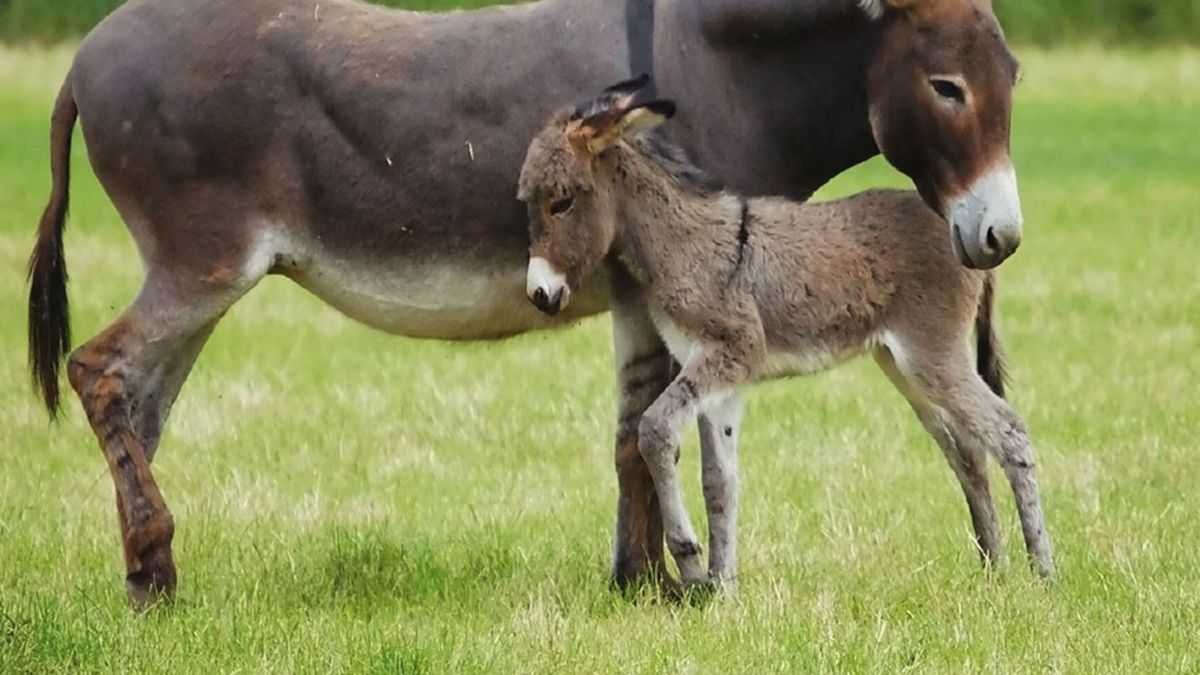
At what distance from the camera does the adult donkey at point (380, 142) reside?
22.5 feet

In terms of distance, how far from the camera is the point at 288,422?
10.4 m

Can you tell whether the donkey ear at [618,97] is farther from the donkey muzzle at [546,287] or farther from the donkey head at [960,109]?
the donkey head at [960,109]

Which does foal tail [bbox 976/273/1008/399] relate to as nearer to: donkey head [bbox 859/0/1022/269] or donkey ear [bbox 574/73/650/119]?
donkey head [bbox 859/0/1022/269]

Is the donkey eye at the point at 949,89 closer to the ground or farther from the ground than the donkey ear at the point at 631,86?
closer to the ground

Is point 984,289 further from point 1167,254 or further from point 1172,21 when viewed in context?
point 1172,21

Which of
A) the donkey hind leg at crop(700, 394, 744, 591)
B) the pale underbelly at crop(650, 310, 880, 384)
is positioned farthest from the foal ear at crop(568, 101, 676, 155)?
the donkey hind leg at crop(700, 394, 744, 591)

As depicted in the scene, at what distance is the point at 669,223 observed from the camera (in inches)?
271

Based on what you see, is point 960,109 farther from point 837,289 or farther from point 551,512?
point 551,512

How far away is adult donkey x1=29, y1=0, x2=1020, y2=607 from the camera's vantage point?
22.5 ft

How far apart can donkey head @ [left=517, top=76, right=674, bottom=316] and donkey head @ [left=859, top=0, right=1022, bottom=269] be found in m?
0.73

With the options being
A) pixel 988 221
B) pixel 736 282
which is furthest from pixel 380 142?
pixel 988 221

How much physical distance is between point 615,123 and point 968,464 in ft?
5.43

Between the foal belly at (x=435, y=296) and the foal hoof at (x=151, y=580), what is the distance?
1.00 meters

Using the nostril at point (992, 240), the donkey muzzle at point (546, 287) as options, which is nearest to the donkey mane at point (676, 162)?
the donkey muzzle at point (546, 287)
